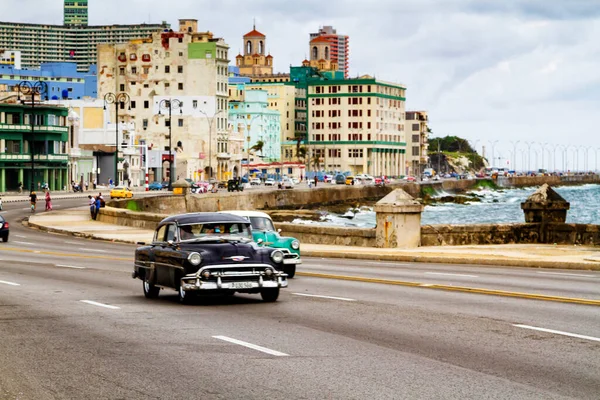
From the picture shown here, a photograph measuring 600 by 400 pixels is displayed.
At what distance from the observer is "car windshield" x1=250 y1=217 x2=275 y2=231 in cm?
2739

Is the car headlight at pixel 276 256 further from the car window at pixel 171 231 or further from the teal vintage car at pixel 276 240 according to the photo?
the teal vintage car at pixel 276 240

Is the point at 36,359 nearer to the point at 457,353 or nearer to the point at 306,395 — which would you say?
the point at 306,395

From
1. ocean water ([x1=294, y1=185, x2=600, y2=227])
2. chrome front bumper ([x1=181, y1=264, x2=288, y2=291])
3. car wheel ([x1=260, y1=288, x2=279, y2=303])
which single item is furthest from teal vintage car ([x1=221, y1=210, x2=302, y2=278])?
ocean water ([x1=294, y1=185, x2=600, y2=227])

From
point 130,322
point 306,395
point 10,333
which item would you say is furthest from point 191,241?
point 306,395

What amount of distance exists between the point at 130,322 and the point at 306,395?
6661mm

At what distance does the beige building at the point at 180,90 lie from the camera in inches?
7323

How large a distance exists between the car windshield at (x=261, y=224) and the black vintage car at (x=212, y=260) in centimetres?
669

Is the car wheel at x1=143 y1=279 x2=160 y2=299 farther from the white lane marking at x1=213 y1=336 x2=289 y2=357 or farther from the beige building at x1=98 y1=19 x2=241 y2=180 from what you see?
the beige building at x1=98 y1=19 x2=241 y2=180

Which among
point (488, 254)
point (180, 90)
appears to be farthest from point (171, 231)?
point (180, 90)

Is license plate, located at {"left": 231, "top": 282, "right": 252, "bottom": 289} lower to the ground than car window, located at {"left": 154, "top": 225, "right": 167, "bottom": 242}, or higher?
lower

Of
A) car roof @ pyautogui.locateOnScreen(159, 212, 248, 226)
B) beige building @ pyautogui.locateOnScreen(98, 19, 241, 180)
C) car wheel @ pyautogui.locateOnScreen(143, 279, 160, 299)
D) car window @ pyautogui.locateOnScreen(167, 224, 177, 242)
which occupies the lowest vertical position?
car wheel @ pyautogui.locateOnScreen(143, 279, 160, 299)

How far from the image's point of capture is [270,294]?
1964cm

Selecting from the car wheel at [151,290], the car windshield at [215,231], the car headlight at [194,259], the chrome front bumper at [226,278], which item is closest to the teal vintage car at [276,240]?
the car wheel at [151,290]

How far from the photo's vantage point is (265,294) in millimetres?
19688
